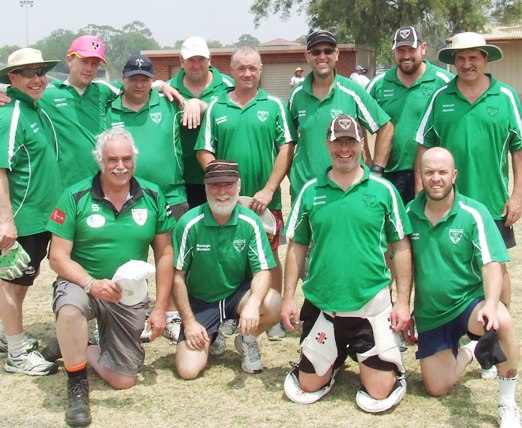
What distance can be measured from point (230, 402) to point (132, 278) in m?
1.06

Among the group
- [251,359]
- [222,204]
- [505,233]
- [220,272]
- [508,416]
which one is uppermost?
[222,204]

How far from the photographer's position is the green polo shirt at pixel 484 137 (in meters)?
5.21

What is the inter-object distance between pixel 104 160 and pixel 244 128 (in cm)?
125

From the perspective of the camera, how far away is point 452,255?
4664mm

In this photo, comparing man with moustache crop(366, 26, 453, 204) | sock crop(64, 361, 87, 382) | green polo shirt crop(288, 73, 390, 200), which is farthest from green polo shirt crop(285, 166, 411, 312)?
sock crop(64, 361, 87, 382)

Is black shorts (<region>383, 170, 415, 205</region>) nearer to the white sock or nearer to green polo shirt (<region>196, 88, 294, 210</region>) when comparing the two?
green polo shirt (<region>196, 88, 294, 210</region>)

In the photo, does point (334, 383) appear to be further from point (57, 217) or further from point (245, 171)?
point (57, 217)

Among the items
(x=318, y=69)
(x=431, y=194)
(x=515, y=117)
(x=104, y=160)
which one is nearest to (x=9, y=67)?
(x=104, y=160)

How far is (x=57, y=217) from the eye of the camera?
4938 mm

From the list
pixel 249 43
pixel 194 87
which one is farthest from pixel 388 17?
pixel 194 87

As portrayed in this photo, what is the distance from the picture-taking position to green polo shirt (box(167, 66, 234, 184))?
626 centimetres

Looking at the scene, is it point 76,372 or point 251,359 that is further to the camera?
point 251,359

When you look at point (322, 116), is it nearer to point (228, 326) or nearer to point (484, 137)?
point (484, 137)

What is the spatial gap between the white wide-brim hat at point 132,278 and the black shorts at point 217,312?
730 mm
